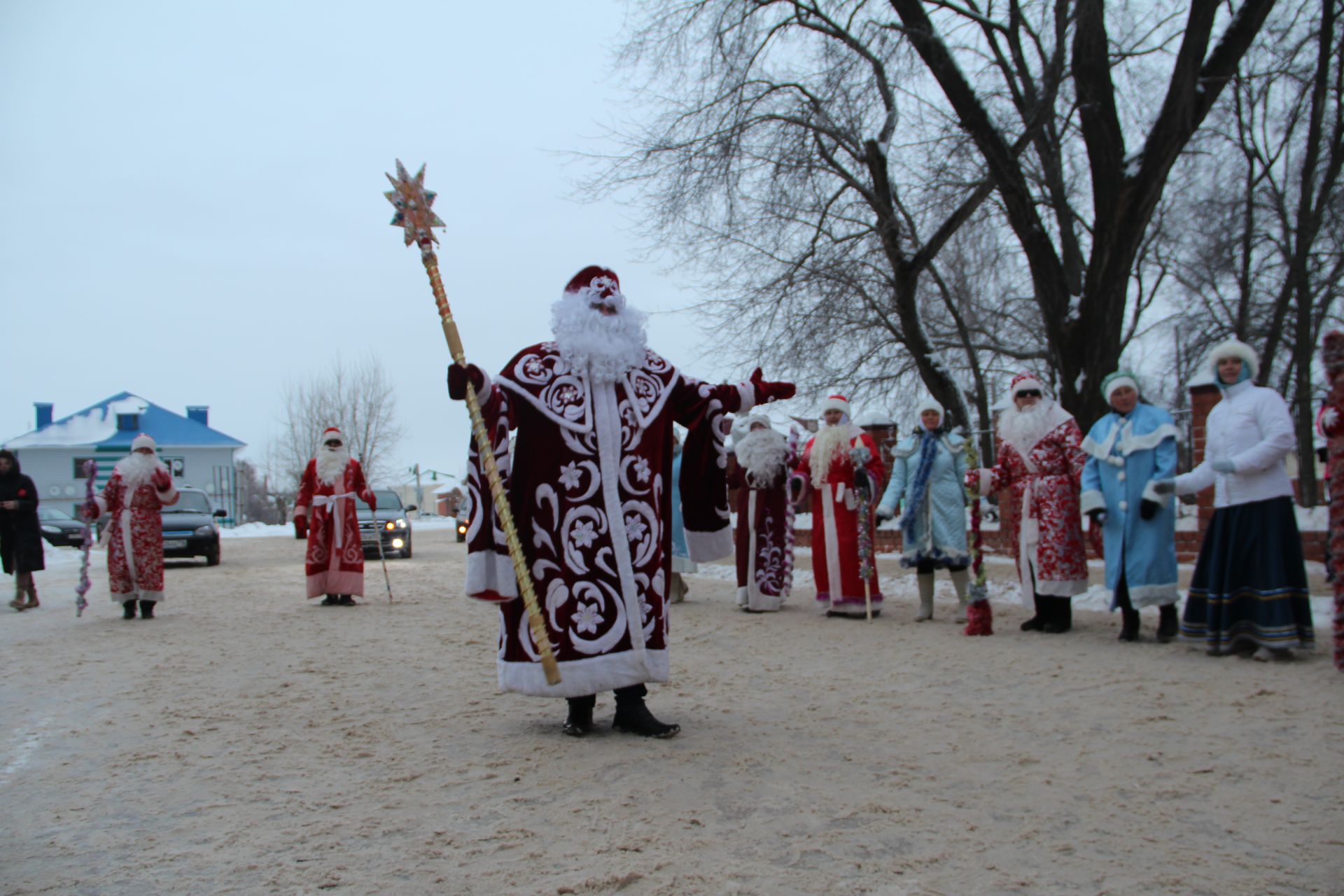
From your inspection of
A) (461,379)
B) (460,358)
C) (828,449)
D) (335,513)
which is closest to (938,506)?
(828,449)

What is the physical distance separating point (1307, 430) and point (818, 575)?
41.9 ft

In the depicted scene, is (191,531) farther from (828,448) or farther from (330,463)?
(828,448)

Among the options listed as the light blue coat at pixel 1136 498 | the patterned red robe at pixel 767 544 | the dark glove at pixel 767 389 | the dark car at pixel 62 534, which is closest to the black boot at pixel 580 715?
the dark glove at pixel 767 389

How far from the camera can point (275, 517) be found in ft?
270

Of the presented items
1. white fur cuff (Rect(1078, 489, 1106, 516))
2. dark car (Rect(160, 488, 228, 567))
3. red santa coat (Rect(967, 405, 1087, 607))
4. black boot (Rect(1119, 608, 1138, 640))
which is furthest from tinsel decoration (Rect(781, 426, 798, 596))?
dark car (Rect(160, 488, 228, 567))

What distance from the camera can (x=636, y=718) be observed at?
479 cm

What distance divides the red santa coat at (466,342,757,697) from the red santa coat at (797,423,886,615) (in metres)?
5.31

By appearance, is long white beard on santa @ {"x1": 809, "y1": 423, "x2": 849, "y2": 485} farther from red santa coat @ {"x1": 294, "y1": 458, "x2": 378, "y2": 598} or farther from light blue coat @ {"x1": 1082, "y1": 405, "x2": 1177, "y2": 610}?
red santa coat @ {"x1": 294, "y1": 458, "x2": 378, "y2": 598}

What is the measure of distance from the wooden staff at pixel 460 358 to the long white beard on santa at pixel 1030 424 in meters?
5.14

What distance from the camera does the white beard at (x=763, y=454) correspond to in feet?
35.5

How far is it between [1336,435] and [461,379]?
202 inches

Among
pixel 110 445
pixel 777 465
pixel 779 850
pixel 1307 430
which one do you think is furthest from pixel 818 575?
pixel 110 445

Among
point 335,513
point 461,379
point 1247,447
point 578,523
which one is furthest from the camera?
point 335,513

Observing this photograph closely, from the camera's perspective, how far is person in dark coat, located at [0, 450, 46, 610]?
1245cm
